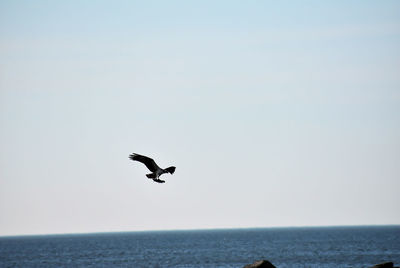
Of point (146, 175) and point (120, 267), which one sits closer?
point (146, 175)

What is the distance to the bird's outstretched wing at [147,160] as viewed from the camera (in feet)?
87.1

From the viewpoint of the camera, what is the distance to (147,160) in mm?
26719

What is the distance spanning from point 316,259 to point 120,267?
26140 millimetres

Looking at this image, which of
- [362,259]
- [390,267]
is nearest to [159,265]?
[362,259]

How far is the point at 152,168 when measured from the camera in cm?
2703

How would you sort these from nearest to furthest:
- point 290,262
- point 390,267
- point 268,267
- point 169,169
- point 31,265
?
1. point 169,169
2. point 268,267
3. point 390,267
4. point 290,262
5. point 31,265

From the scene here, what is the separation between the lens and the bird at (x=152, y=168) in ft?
87.2

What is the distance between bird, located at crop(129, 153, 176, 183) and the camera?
26.6 meters

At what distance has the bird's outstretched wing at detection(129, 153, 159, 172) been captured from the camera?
26547 millimetres

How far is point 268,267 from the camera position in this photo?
3759 centimetres

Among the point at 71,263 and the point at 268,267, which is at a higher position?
the point at 71,263

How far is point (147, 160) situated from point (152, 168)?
468 mm

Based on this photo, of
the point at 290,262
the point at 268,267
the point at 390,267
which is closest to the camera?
the point at 268,267

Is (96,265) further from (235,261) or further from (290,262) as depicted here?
(290,262)
